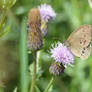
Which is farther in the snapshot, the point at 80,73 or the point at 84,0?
the point at 84,0

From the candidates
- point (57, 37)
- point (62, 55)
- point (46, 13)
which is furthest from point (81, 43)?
point (57, 37)

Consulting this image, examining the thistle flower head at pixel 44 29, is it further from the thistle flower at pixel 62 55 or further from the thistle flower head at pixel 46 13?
the thistle flower at pixel 62 55

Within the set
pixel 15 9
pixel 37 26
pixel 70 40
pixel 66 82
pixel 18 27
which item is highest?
pixel 15 9

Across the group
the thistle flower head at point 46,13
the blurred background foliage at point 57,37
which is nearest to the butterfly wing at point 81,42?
the thistle flower head at point 46,13

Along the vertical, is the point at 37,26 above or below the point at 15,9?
below

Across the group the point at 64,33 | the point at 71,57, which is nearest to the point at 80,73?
the point at 64,33

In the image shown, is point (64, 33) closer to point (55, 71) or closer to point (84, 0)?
point (84, 0)
